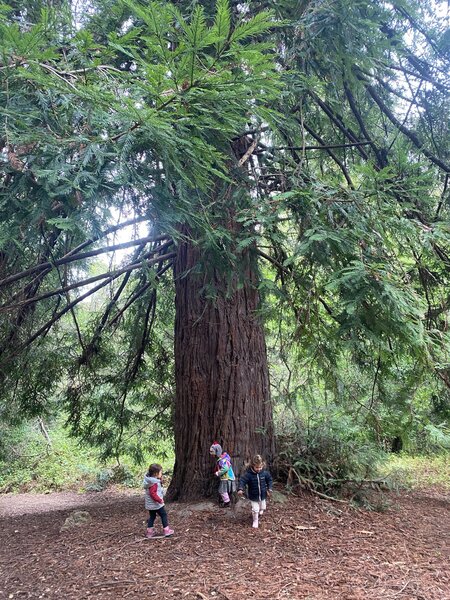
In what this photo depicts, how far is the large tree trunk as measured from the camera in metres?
5.18

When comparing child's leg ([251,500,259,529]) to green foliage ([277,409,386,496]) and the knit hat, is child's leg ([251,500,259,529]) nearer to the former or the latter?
the knit hat

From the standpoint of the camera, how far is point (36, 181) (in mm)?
2654

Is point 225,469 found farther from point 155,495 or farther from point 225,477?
point 155,495

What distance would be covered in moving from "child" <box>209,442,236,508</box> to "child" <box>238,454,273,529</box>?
0.22 meters

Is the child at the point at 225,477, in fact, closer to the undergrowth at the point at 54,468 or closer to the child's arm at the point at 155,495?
the child's arm at the point at 155,495

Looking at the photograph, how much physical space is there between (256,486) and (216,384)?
1.28m

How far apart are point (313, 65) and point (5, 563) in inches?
228

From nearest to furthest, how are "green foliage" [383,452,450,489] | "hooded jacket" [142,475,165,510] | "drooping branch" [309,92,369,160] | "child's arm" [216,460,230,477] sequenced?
"hooded jacket" [142,475,165,510]
"child's arm" [216,460,230,477]
"drooping branch" [309,92,369,160]
"green foliage" [383,452,450,489]

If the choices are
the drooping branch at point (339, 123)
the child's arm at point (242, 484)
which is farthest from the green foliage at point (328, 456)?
the drooping branch at point (339, 123)

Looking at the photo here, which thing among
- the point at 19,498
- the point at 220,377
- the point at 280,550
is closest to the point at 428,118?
the point at 220,377

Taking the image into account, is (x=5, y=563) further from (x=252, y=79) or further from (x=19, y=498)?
(x=19, y=498)

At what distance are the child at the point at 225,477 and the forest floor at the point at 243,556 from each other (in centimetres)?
14

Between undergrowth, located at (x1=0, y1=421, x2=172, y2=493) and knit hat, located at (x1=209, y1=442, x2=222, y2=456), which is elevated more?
knit hat, located at (x1=209, y1=442, x2=222, y2=456)

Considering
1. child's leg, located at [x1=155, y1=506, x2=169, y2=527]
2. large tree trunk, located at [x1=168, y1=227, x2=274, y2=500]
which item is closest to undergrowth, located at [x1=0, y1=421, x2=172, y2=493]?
large tree trunk, located at [x1=168, y1=227, x2=274, y2=500]
